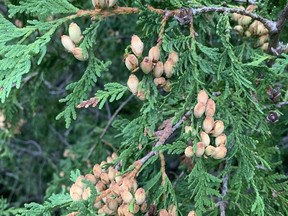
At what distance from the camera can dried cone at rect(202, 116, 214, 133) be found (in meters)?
1.11

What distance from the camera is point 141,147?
3.98ft

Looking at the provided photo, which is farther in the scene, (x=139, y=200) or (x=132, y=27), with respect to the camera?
(x=132, y=27)

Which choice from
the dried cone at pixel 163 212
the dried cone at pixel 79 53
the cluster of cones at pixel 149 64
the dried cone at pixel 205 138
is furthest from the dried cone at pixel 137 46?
the dried cone at pixel 163 212

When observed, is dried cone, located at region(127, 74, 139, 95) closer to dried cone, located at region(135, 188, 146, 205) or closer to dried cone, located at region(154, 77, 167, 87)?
dried cone, located at region(154, 77, 167, 87)

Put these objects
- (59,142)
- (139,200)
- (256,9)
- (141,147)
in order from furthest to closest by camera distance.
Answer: (59,142) → (256,9) → (141,147) → (139,200)

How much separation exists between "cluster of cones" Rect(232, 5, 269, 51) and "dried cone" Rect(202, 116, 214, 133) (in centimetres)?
43

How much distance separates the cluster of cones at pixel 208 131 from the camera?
1100mm

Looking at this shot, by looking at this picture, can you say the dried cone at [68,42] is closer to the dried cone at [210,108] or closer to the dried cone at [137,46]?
the dried cone at [137,46]

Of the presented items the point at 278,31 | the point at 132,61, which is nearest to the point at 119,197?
the point at 132,61

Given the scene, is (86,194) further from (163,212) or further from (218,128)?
(218,128)

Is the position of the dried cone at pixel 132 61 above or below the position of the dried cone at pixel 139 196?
above

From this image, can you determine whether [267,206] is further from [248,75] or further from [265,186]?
[248,75]

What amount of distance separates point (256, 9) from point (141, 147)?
0.53 m

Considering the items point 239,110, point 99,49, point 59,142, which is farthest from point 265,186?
point 59,142
